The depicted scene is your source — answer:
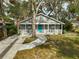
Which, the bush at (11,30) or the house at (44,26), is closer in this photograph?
the bush at (11,30)

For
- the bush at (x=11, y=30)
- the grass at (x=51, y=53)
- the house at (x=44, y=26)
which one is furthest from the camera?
the house at (x=44, y=26)

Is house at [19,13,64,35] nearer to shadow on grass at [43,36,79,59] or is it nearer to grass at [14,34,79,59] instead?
shadow on grass at [43,36,79,59]

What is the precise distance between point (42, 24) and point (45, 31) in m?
1.62

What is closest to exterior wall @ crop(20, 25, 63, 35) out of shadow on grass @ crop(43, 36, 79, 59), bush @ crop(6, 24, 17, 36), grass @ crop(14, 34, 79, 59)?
bush @ crop(6, 24, 17, 36)

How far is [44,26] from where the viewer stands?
4909cm

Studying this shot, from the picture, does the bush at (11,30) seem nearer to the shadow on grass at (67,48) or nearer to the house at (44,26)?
→ the house at (44,26)

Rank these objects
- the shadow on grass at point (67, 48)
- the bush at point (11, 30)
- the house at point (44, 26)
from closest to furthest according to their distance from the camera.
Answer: the shadow on grass at point (67, 48) → the bush at point (11, 30) → the house at point (44, 26)

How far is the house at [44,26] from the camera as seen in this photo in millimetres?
48594

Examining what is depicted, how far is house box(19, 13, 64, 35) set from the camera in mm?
48594

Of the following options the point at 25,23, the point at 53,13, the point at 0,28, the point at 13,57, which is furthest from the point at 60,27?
the point at 13,57

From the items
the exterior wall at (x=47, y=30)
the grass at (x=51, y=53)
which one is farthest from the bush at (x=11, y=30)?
Answer: the grass at (x=51, y=53)

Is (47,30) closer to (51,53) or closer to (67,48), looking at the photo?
(67,48)

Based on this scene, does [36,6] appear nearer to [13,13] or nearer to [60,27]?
[60,27]

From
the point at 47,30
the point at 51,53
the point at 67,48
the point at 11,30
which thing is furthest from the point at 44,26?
the point at 51,53
